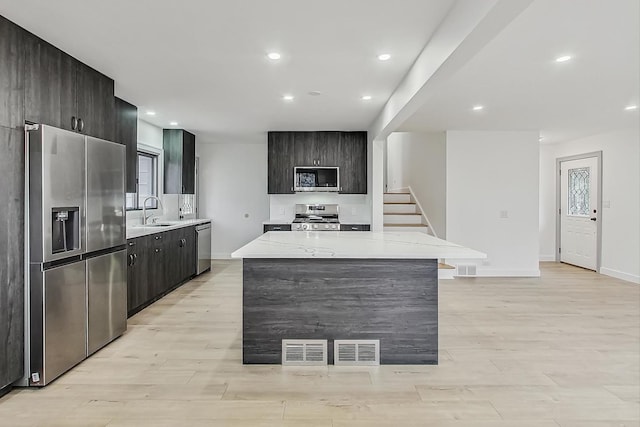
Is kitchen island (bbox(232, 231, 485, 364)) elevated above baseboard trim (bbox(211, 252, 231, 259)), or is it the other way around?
kitchen island (bbox(232, 231, 485, 364))

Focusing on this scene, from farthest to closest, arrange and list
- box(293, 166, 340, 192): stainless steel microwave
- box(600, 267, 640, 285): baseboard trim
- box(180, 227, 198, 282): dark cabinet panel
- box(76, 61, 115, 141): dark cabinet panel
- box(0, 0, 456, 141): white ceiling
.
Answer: box(293, 166, 340, 192): stainless steel microwave → box(600, 267, 640, 285): baseboard trim → box(180, 227, 198, 282): dark cabinet panel → box(76, 61, 115, 141): dark cabinet panel → box(0, 0, 456, 141): white ceiling

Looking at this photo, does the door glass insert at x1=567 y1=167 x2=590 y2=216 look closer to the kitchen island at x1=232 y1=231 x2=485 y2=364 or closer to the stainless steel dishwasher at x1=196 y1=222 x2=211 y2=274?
the kitchen island at x1=232 y1=231 x2=485 y2=364

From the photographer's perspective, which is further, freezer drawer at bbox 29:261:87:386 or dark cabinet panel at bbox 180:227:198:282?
dark cabinet panel at bbox 180:227:198:282

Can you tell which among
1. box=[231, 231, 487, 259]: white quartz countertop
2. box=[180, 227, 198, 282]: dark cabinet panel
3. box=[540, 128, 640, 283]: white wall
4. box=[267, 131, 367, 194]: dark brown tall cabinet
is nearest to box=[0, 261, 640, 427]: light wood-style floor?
box=[231, 231, 487, 259]: white quartz countertop

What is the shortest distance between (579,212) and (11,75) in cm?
823

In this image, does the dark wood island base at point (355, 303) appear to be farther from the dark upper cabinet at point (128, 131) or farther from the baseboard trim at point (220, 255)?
the baseboard trim at point (220, 255)

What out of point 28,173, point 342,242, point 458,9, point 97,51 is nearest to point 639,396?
point 342,242

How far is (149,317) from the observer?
14.0ft

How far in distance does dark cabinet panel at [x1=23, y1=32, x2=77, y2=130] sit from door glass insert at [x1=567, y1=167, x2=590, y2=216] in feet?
25.3

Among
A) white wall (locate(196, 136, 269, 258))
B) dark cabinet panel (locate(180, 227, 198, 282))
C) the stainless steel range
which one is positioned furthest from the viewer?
white wall (locate(196, 136, 269, 258))

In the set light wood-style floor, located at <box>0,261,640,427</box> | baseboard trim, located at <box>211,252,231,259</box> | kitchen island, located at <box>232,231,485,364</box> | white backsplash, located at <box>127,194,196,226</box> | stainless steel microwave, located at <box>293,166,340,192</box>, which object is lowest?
light wood-style floor, located at <box>0,261,640,427</box>

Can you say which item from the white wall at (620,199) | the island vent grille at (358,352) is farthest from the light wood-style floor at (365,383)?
the white wall at (620,199)

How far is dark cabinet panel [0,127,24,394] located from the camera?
244cm

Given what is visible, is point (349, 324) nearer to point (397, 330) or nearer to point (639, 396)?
point (397, 330)
